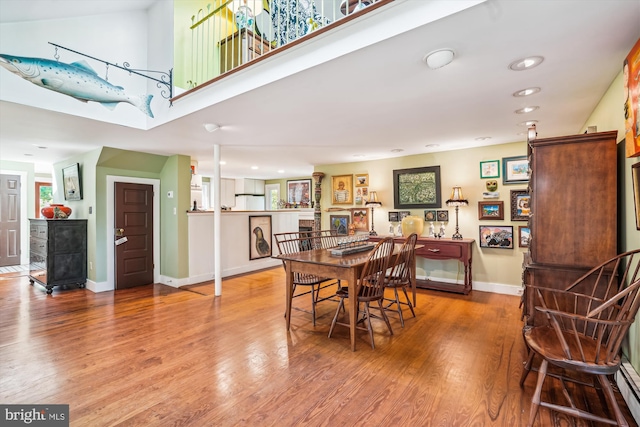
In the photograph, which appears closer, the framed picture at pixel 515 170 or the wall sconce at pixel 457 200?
the framed picture at pixel 515 170

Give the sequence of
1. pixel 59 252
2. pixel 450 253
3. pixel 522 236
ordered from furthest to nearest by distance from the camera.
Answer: pixel 59 252
pixel 450 253
pixel 522 236

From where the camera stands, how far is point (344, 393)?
200 centimetres

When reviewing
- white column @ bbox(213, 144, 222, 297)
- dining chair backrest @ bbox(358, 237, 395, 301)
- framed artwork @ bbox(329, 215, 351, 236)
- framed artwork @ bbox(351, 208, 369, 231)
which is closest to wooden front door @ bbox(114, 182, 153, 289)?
white column @ bbox(213, 144, 222, 297)

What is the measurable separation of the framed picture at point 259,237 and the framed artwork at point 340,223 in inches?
58.9

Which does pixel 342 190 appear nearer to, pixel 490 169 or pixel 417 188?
pixel 417 188

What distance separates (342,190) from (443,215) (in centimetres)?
199

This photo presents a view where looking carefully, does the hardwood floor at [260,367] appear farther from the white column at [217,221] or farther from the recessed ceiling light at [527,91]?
the recessed ceiling light at [527,91]

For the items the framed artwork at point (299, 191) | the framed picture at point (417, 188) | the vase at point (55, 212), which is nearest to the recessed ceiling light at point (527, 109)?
the framed picture at point (417, 188)

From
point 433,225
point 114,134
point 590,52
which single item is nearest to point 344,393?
point 590,52

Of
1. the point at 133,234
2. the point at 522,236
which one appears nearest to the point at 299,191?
the point at 133,234

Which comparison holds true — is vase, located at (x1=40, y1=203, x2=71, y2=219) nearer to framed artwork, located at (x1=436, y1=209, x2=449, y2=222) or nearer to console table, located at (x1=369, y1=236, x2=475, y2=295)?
console table, located at (x1=369, y1=236, x2=475, y2=295)

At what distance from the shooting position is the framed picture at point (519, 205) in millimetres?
4207

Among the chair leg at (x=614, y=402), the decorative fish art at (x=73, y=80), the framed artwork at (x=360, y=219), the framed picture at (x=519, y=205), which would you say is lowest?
the chair leg at (x=614, y=402)

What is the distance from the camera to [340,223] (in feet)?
19.6
